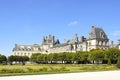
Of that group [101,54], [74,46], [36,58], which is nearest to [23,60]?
[36,58]

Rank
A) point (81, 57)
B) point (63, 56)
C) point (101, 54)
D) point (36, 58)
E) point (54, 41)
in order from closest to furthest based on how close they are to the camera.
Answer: point (101, 54) → point (81, 57) → point (63, 56) → point (36, 58) → point (54, 41)

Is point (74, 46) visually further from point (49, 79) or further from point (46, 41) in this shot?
point (49, 79)

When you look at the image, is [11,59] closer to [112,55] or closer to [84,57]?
[84,57]

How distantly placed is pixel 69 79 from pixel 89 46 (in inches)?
3539

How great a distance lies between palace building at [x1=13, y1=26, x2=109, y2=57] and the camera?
108500mm

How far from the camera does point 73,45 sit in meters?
124

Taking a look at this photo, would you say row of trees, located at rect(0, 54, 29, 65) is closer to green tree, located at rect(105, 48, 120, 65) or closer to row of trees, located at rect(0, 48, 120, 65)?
row of trees, located at rect(0, 48, 120, 65)

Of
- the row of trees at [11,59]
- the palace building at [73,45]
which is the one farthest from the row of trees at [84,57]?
the palace building at [73,45]

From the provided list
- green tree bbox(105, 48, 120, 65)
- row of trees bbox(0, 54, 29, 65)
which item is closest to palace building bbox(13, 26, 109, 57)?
row of trees bbox(0, 54, 29, 65)

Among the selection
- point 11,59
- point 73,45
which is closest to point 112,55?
point 73,45

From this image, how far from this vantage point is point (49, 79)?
21625 mm

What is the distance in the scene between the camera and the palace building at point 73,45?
108 metres

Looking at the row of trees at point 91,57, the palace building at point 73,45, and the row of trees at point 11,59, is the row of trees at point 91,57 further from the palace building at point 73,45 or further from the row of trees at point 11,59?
the palace building at point 73,45

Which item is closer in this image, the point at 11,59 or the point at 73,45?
the point at 11,59
